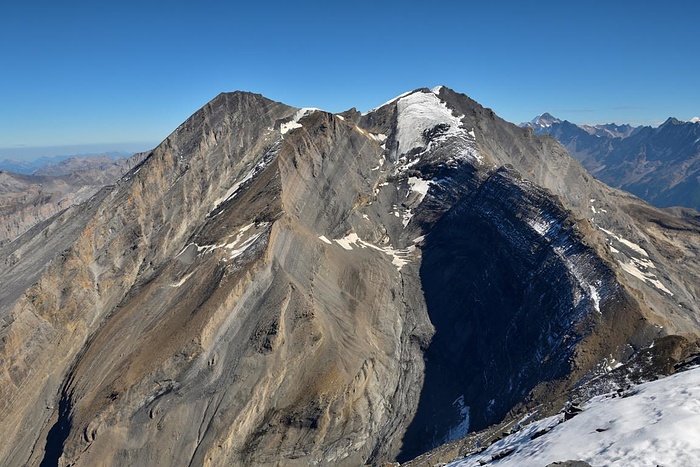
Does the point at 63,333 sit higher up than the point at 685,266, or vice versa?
the point at 63,333

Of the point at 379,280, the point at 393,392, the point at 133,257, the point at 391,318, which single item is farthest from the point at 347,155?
the point at 393,392

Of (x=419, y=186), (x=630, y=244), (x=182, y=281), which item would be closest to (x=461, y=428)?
(x=182, y=281)

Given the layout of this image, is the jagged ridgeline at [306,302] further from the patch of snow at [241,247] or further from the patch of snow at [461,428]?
the patch of snow at [241,247]

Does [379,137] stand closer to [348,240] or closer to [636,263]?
[348,240]

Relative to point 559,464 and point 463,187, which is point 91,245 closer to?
point 463,187

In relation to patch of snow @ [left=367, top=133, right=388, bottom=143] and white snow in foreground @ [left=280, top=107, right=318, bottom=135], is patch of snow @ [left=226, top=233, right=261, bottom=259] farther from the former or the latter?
patch of snow @ [left=367, top=133, right=388, bottom=143]
